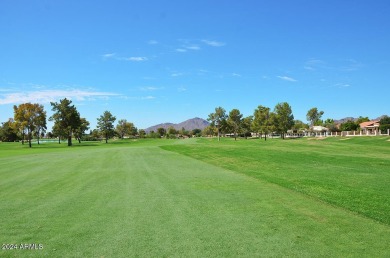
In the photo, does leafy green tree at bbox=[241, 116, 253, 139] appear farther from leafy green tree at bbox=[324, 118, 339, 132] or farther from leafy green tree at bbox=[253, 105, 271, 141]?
leafy green tree at bbox=[324, 118, 339, 132]

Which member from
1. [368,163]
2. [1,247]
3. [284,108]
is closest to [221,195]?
[1,247]

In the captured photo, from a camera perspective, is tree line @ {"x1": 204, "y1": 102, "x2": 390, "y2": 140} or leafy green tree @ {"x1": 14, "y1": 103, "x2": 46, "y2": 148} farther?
tree line @ {"x1": 204, "y1": 102, "x2": 390, "y2": 140}

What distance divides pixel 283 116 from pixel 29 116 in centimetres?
7284

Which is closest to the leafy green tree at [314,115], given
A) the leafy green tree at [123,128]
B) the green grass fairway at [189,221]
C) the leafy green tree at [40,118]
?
the leafy green tree at [123,128]

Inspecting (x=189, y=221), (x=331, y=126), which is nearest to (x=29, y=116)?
(x=189, y=221)

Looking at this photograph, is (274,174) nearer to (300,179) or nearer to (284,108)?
(300,179)

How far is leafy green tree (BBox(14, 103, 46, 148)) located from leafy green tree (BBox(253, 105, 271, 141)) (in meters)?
60.8

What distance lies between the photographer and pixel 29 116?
8069cm

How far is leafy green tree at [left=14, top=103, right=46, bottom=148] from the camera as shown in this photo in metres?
80.2

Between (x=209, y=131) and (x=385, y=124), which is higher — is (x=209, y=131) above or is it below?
below

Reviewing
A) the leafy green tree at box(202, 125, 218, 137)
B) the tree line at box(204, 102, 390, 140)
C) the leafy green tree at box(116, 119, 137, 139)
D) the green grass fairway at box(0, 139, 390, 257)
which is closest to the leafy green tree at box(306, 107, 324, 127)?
the tree line at box(204, 102, 390, 140)

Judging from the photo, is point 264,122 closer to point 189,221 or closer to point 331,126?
point 331,126

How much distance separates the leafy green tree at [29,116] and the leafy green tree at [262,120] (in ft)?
200

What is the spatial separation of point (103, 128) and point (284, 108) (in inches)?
2465
